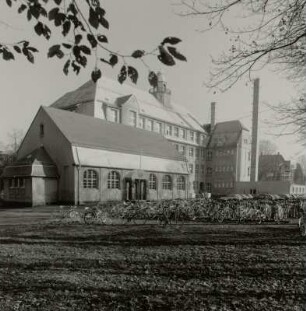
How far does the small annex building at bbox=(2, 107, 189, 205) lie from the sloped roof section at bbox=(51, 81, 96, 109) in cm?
751

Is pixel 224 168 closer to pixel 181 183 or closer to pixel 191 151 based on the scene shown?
pixel 191 151

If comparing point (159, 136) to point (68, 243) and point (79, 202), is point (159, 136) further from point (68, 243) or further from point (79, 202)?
point (68, 243)

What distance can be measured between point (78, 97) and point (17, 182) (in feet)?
61.2

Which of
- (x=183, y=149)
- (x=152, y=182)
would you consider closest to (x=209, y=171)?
(x=183, y=149)

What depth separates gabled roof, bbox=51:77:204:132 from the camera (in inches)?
1706

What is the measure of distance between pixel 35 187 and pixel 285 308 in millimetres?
25512

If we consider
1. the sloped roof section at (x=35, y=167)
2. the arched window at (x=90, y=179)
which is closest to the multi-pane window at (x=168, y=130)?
the arched window at (x=90, y=179)

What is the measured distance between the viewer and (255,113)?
5316cm

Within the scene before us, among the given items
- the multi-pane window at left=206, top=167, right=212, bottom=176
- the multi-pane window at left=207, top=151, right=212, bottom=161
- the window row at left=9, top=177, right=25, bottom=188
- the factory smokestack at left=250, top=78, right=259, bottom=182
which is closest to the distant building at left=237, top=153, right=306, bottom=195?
the factory smokestack at left=250, top=78, right=259, bottom=182

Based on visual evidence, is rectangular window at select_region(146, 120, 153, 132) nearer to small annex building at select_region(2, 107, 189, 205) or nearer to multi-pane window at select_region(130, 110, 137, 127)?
multi-pane window at select_region(130, 110, 137, 127)

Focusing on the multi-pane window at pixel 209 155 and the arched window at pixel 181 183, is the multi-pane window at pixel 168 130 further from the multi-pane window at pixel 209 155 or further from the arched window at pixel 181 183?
the arched window at pixel 181 183

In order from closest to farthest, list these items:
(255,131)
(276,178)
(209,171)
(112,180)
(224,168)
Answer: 1. (112,180)
2. (255,131)
3. (224,168)
4. (209,171)
5. (276,178)

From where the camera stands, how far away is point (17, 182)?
28719 millimetres

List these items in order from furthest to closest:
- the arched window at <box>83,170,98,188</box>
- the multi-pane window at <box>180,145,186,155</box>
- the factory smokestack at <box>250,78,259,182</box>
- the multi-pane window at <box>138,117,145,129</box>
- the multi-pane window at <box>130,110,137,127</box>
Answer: the multi-pane window at <box>180,145,186,155</box> → the factory smokestack at <box>250,78,259,182</box> → the multi-pane window at <box>138,117,145,129</box> → the multi-pane window at <box>130,110,137,127</box> → the arched window at <box>83,170,98,188</box>
